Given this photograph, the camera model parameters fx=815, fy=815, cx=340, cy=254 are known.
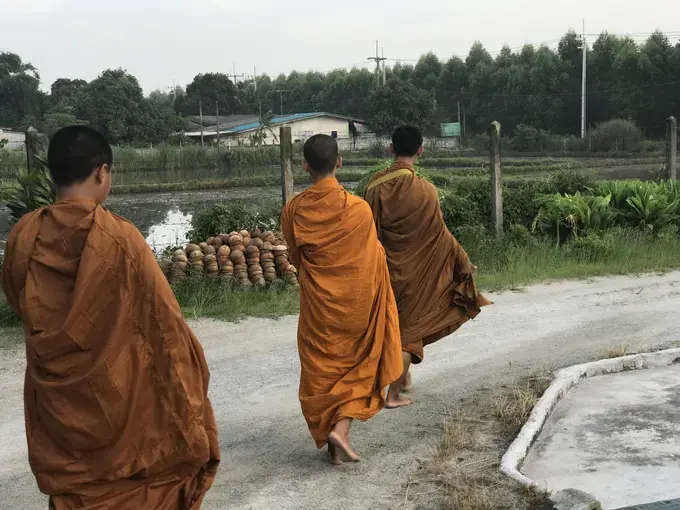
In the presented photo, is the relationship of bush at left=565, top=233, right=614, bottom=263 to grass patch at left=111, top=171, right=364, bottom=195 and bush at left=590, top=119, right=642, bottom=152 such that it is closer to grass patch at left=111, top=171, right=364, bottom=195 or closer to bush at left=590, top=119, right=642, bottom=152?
grass patch at left=111, top=171, right=364, bottom=195

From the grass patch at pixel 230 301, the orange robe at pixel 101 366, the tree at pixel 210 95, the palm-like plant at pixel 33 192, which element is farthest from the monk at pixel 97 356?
the tree at pixel 210 95

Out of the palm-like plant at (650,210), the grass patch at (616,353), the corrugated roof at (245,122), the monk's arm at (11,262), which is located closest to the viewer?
the monk's arm at (11,262)

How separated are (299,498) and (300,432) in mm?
1062

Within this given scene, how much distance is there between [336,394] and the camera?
4.66 meters

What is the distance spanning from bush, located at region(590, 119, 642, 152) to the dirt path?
41125 mm

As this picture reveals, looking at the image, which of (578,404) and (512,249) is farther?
(512,249)

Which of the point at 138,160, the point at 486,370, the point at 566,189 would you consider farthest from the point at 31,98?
the point at 486,370

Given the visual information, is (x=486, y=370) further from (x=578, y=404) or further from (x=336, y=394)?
(x=336, y=394)

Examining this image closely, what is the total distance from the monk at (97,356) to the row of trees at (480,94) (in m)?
42.6

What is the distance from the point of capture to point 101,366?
293 centimetres

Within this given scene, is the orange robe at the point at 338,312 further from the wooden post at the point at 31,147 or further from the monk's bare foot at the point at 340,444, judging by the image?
the wooden post at the point at 31,147

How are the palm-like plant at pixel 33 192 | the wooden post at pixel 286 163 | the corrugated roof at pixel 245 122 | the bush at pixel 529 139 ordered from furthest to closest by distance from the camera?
the corrugated roof at pixel 245 122, the bush at pixel 529 139, the wooden post at pixel 286 163, the palm-like plant at pixel 33 192

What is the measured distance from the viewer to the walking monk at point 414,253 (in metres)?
5.63

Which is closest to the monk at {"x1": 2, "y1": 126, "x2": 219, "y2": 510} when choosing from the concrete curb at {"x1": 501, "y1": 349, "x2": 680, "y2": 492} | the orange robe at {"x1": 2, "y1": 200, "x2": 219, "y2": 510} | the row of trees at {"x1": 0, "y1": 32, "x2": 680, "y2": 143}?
the orange robe at {"x1": 2, "y1": 200, "x2": 219, "y2": 510}
